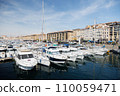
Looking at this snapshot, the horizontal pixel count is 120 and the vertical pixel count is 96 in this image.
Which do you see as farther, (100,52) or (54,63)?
(100,52)

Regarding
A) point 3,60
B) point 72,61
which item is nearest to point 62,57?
point 72,61

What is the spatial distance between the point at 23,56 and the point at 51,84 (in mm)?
13638

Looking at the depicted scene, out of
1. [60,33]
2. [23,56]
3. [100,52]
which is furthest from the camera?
[60,33]

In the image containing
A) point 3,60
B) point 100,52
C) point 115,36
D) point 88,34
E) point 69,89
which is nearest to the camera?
point 69,89

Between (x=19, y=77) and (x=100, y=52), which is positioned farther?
(x=100, y=52)

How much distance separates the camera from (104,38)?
89.9 m

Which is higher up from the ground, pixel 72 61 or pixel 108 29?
pixel 108 29

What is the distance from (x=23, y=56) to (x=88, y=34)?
96.6 metres

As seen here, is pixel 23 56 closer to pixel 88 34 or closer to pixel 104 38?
pixel 104 38

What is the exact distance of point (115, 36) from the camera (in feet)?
286

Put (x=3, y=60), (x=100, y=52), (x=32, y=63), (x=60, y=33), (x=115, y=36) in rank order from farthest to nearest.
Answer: (x=60, y=33), (x=115, y=36), (x=100, y=52), (x=3, y=60), (x=32, y=63)

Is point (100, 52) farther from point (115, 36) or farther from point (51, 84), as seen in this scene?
point (115, 36)

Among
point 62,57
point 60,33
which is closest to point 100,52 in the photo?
point 62,57

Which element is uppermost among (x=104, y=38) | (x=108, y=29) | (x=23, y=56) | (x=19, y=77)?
(x=108, y=29)
